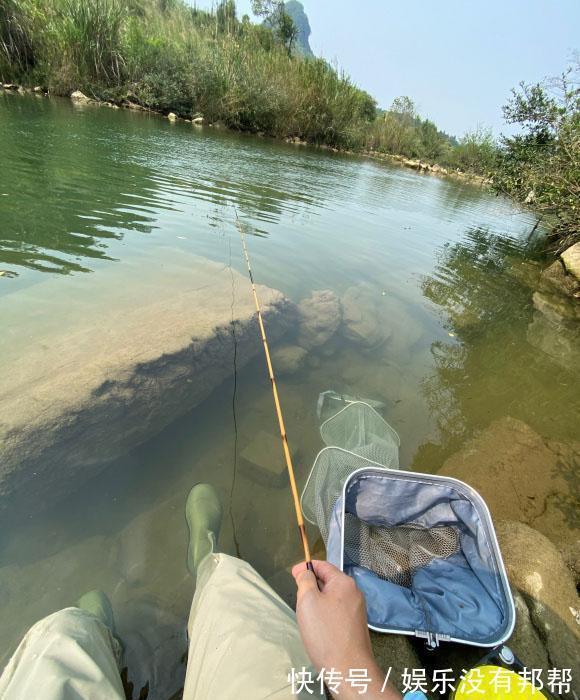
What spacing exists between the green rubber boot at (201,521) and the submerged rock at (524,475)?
2203 millimetres

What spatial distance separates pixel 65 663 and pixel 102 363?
208cm

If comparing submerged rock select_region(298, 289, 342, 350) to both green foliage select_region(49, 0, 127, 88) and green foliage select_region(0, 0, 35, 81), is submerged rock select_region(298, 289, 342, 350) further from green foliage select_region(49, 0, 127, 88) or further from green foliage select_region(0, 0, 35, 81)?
green foliage select_region(0, 0, 35, 81)

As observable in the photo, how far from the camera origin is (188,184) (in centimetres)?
1016

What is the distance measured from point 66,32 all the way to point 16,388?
27.0 m

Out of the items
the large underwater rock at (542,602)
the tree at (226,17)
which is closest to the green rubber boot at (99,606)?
the large underwater rock at (542,602)

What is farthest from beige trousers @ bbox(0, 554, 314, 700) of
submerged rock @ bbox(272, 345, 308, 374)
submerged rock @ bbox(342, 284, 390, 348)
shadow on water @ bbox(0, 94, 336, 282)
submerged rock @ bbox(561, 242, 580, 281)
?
submerged rock @ bbox(561, 242, 580, 281)

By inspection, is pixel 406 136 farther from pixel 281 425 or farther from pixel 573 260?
pixel 281 425

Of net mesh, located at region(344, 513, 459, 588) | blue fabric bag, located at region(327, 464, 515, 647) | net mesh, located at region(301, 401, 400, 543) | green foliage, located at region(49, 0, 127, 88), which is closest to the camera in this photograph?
blue fabric bag, located at region(327, 464, 515, 647)

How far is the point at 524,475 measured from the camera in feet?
12.0

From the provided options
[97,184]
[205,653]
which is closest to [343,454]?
[205,653]

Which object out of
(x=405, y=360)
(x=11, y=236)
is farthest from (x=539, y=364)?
(x=11, y=236)

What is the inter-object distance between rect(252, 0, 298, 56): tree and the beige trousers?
44.7 m

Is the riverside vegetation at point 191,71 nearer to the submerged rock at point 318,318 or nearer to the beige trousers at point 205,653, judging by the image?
the submerged rock at point 318,318

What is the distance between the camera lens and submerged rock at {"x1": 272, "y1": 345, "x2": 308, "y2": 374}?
14.9 feet
